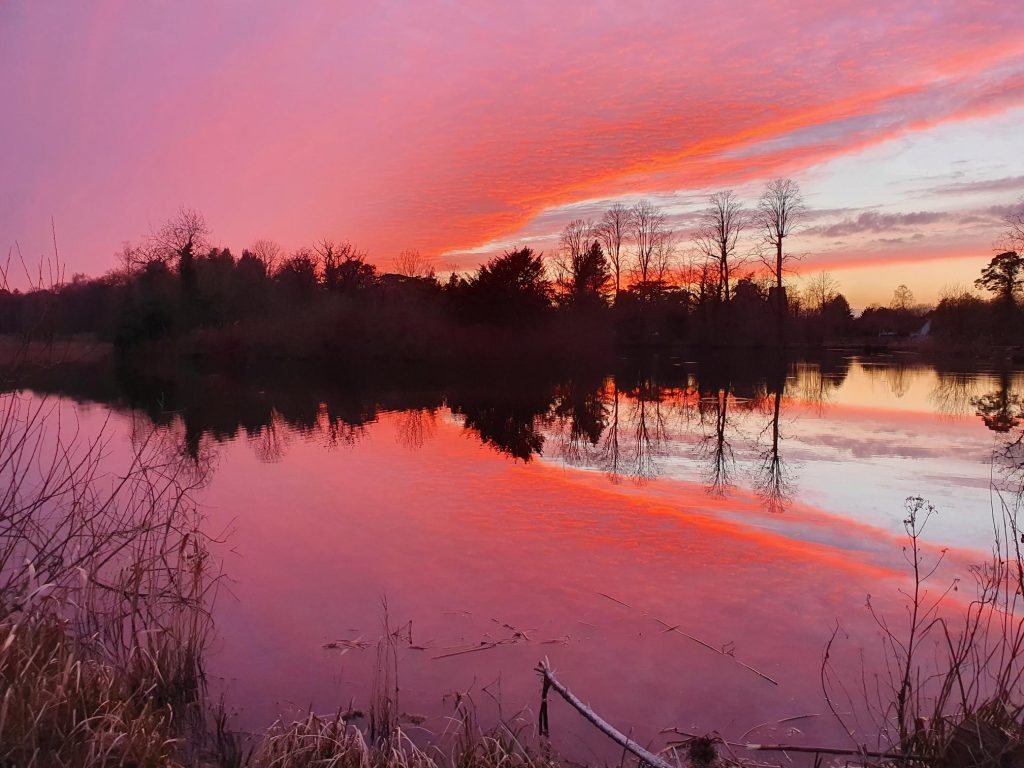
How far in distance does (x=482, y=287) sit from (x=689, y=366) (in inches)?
516

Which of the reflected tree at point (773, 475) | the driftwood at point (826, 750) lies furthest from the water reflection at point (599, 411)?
the driftwood at point (826, 750)

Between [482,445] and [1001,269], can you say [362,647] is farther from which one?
[1001,269]

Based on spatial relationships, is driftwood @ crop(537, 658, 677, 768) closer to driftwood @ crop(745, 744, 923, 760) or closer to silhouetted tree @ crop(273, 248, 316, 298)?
driftwood @ crop(745, 744, 923, 760)

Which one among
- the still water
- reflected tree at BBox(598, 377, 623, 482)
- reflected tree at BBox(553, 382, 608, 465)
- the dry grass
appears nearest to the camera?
the dry grass

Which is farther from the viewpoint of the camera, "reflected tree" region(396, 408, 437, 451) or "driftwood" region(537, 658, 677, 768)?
"reflected tree" region(396, 408, 437, 451)

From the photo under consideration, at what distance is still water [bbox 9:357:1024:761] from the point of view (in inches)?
201

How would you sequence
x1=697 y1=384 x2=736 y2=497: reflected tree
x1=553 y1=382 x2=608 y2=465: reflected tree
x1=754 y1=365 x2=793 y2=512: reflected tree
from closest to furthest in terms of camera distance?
x1=754 y1=365 x2=793 y2=512: reflected tree, x1=697 y1=384 x2=736 y2=497: reflected tree, x1=553 y1=382 x2=608 y2=465: reflected tree

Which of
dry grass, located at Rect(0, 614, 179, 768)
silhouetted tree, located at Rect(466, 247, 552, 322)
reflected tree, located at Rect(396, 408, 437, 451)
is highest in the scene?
silhouetted tree, located at Rect(466, 247, 552, 322)

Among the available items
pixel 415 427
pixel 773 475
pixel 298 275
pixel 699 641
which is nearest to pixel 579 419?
pixel 415 427

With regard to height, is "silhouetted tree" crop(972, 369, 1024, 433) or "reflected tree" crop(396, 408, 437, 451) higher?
"silhouetted tree" crop(972, 369, 1024, 433)

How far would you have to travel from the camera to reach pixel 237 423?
19656 mm

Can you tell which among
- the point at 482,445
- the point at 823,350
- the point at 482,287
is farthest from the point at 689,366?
the point at 482,445

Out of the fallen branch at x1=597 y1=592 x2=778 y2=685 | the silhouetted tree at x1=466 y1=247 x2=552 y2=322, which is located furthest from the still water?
the silhouetted tree at x1=466 y1=247 x2=552 y2=322

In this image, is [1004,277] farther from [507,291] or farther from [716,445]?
[716,445]
